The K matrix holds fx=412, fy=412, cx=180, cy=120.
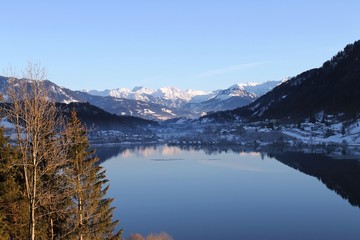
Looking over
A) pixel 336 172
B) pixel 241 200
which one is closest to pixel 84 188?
pixel 241 200

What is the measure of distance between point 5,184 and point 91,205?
7073mm

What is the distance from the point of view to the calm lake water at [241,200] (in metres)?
52.9

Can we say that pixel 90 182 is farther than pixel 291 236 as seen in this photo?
No

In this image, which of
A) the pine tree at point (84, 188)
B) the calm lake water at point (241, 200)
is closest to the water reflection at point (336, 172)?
the calm lake water at point (241, 200)

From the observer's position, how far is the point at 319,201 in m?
73.9

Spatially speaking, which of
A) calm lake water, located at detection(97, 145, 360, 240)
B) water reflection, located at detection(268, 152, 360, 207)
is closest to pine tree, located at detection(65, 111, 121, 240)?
calm lake water, located at detection(97, 145, 360, 240)

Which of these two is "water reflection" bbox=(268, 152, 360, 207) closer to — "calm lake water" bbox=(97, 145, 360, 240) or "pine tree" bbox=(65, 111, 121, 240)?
"calm lake water" bbox=(97, 145, 360, 240)

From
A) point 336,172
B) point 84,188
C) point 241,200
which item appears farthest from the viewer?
point 336,172

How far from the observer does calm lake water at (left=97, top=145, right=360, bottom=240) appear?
174ft

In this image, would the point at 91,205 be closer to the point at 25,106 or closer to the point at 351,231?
the point at 25,106

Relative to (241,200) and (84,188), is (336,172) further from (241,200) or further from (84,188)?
(84,188)

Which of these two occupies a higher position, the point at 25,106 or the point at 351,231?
the point at 25,106

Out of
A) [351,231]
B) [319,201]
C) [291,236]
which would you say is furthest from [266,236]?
[319,201]

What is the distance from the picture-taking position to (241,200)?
73.9 meters
